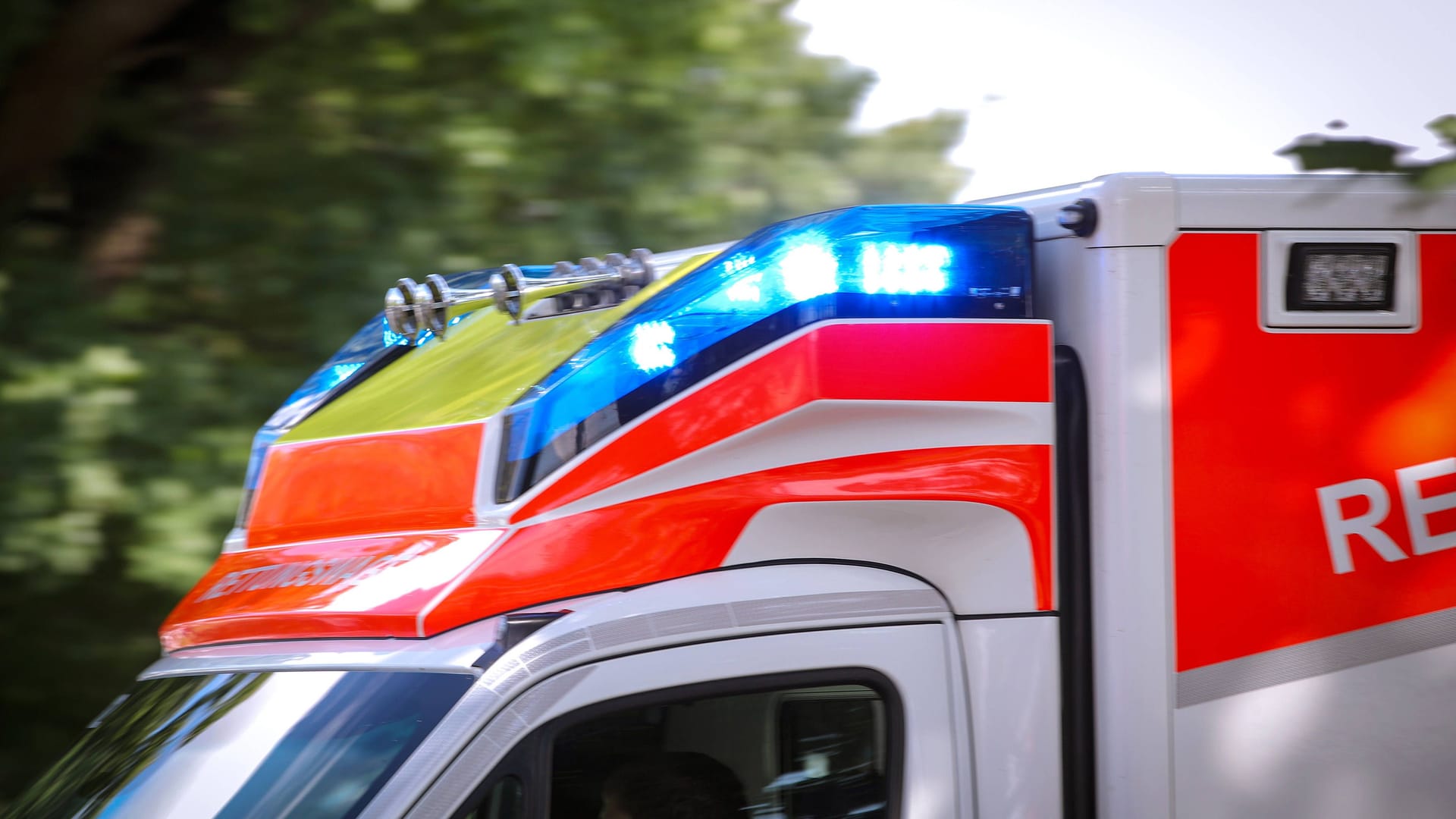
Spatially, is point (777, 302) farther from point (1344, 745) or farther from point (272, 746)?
point (1344, 745)

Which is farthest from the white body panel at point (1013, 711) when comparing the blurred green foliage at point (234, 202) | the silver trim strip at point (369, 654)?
the blurred green foliage at point (234, 202)

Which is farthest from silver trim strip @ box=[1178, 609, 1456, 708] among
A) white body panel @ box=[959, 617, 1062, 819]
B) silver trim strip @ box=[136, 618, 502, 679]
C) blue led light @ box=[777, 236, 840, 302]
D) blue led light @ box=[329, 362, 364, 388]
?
blue led light @ box=[329, 362, 364, 388]

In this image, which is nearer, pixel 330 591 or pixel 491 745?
pixel 491 745

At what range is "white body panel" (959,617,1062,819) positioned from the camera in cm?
203

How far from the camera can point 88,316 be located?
16.1 feet

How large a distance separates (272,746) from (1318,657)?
5.19 feet

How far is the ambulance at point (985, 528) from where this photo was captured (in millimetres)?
1961

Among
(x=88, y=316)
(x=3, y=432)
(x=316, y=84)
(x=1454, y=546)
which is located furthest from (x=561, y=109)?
(x=1454, y=546)

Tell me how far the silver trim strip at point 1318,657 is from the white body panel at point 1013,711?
0.68 ft

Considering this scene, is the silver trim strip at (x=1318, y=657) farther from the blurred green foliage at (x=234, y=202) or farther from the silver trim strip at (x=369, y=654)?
the blurred green foliage at (x=234, y=202)

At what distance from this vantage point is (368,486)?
2248 millimetres

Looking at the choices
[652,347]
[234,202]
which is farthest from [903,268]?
[234,202]

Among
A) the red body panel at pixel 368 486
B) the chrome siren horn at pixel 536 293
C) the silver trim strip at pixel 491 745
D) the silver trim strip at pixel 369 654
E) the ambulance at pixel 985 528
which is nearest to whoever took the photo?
the silver trim strip at pixel 491 745

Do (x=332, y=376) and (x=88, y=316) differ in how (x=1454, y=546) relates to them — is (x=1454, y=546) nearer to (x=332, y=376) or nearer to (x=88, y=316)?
(x=332, y=376)
